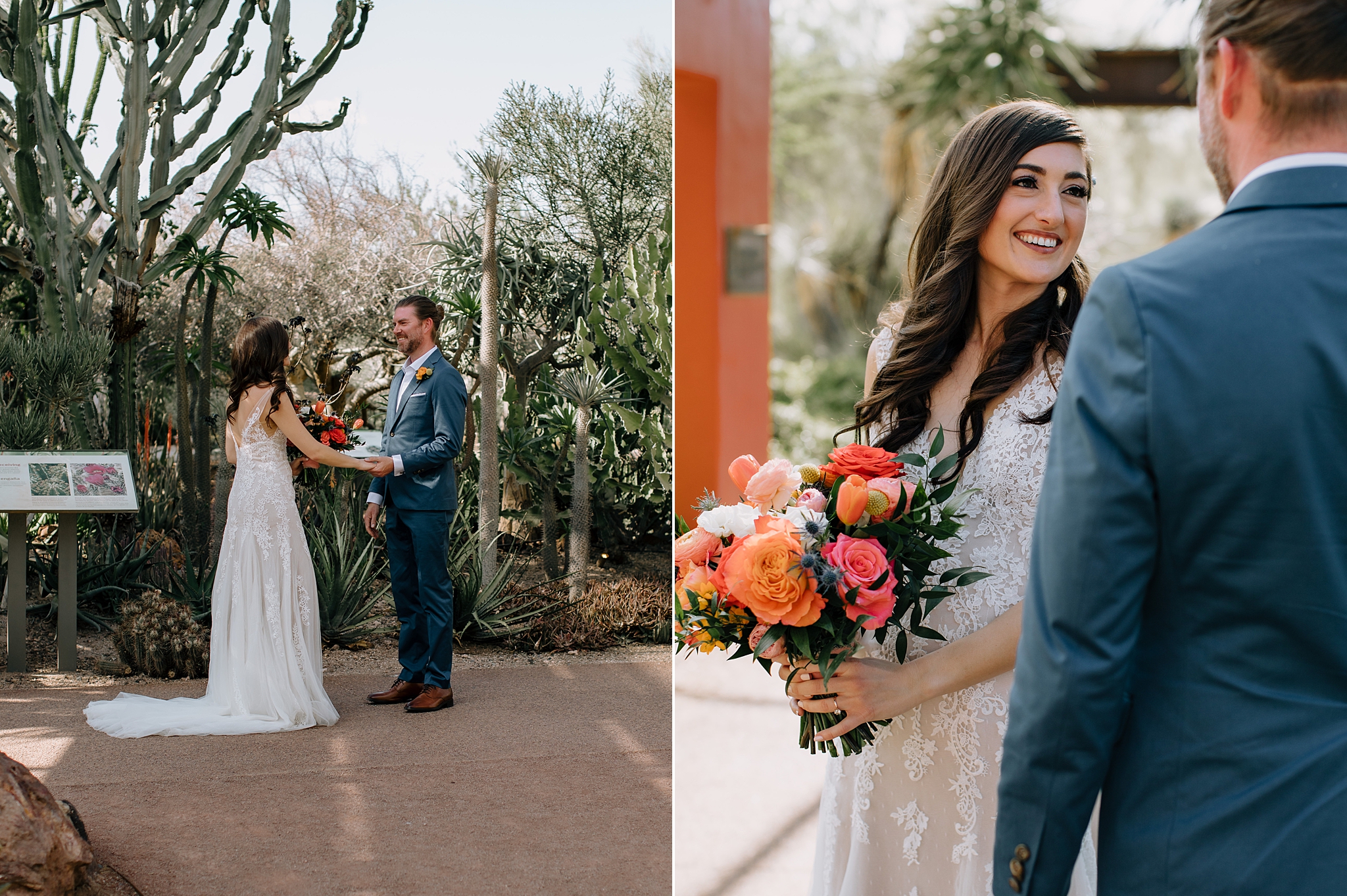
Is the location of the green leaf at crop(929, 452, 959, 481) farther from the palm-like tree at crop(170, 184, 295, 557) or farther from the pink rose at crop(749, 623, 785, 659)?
the palm-like tree at crop(170, 184, 295, 557)

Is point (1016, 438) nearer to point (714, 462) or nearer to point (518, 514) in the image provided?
point (714, 462)

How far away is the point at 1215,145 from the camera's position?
125 centimetres

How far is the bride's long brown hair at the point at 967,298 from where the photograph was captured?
1966 mm

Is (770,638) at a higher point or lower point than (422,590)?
higher

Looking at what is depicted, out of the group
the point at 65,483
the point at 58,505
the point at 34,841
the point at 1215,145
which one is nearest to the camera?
the point at 1215,145

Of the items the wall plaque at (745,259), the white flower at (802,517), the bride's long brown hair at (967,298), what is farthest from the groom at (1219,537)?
the wall plaque at (745,259)

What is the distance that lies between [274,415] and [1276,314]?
4.74 meters

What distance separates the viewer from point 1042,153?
1961mm

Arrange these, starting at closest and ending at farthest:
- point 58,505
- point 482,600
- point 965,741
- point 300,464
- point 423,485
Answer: point 965,741
point 423,485
point 300,464
point 58,505
point 482,600

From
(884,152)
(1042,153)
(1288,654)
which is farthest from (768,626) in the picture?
(884,152)

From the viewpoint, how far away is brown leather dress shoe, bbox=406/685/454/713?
5293 millimetres

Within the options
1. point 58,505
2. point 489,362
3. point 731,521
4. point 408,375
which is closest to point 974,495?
point 731,521

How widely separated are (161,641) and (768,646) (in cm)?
533

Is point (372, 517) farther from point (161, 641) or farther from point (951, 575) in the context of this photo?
point (951, 575)
